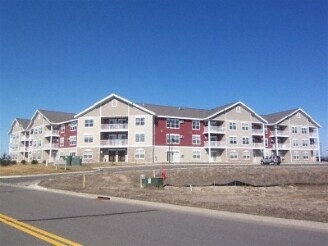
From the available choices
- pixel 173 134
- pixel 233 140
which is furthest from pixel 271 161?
pixel 173 134

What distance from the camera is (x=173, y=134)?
7212 cm

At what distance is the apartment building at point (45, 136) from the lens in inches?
3204

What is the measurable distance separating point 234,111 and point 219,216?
210 ft

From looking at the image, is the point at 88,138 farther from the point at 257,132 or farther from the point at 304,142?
the point at 304,142

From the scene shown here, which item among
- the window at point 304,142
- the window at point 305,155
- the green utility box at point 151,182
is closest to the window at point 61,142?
the window at point 304,142

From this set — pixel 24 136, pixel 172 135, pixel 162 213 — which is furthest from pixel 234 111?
pixel 162 213

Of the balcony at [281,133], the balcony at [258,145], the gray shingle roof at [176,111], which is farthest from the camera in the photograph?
the balcony at [281,133]

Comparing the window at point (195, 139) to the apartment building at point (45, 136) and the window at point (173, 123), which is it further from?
the apartment building at point (45, 136)

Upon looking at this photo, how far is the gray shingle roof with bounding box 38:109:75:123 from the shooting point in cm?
8636

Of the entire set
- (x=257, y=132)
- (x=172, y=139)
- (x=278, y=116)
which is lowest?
(x=172, y=139)

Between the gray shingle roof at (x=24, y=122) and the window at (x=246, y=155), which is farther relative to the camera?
the gray shingle roof at (x=24, y=122)

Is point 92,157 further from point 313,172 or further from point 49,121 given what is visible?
point 313,172

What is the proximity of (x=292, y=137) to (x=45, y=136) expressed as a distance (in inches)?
2011

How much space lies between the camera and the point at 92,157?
71.1 metres
